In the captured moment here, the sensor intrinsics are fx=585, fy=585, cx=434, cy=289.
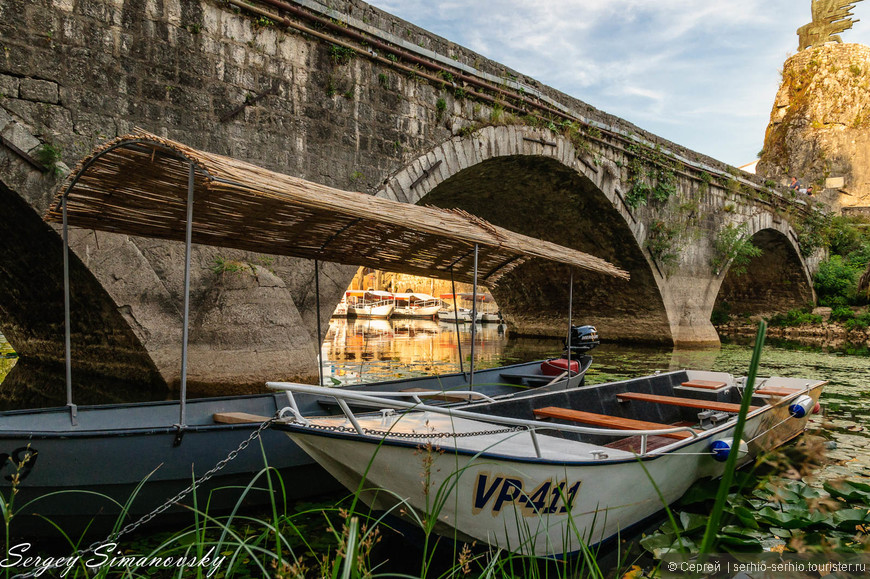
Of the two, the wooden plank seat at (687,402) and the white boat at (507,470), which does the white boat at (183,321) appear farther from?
the wooden plank seat at (687,402)

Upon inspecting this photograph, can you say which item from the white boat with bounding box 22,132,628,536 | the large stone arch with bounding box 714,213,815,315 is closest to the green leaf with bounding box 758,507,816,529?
the white boat with bounding box 22,132,628,536

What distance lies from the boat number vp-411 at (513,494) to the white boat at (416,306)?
31.8 metres

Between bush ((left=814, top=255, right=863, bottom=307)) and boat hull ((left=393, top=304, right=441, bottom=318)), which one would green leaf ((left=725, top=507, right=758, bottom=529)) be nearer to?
bush ((left=814, top=255, right=863, bottom=307))

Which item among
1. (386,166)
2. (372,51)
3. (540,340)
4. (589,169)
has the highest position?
(372,51)

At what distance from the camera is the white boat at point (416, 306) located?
34.9 meters

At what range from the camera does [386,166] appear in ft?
25.8

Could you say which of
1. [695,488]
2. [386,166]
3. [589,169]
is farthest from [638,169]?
[695,488]

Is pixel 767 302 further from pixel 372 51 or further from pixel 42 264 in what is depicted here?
pixel 42 264

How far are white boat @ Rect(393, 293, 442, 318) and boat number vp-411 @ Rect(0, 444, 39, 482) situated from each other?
31696mm

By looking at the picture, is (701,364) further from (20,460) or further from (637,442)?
(20,460)

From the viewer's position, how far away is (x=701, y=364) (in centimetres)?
1027

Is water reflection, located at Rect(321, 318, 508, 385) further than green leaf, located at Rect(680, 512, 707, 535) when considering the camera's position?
Yes

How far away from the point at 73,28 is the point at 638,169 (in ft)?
34.1

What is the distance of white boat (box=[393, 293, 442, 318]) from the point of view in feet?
115
